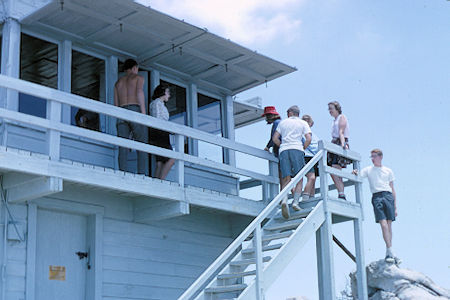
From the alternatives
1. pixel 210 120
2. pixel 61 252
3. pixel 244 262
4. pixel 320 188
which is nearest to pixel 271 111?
pixel 210 120

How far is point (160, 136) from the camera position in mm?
11469

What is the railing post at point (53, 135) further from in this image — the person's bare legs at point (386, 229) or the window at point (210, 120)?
the person's bare legs at point (386, 229)

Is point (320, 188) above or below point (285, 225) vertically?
above

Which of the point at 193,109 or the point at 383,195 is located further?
the point at 193,109

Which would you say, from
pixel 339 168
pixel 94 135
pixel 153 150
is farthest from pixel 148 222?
pixel 339 168

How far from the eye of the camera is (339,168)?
12211 millimetres

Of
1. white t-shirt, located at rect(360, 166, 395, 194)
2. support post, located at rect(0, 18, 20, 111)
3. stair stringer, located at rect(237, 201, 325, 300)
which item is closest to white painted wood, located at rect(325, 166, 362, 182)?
white t-shirt, located at rect(360, 166, 395, 194)

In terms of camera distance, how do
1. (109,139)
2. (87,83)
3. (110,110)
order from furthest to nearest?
(87,83), (110,110), (109,139)

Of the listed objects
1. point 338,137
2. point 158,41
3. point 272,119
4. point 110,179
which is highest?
point 158,41

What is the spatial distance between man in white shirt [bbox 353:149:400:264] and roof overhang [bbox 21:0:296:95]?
2.26 meters

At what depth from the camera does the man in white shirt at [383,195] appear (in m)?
12.2

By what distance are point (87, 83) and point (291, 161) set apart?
3.54m

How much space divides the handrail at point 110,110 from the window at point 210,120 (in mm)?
1636

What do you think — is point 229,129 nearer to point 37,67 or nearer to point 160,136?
point 160,136
